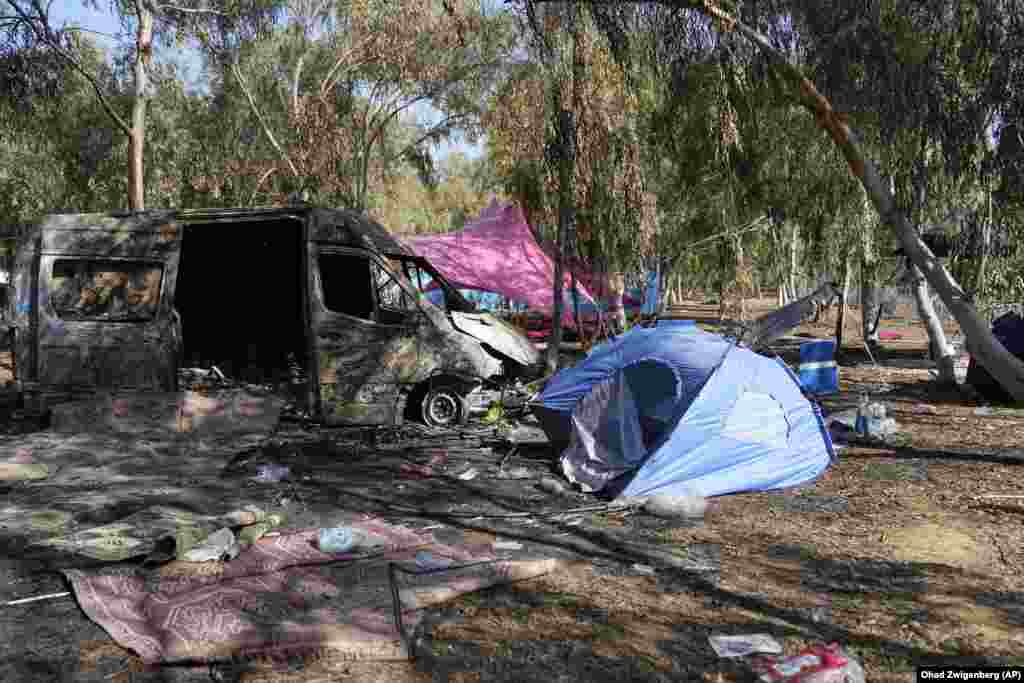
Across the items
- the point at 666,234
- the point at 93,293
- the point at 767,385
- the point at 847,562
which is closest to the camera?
the point at 847,562

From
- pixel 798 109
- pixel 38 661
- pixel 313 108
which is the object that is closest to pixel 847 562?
pixel 38 661

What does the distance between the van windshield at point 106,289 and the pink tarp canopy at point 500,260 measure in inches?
384

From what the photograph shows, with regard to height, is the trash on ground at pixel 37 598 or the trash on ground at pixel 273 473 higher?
the trash on ground at pixel 273 473

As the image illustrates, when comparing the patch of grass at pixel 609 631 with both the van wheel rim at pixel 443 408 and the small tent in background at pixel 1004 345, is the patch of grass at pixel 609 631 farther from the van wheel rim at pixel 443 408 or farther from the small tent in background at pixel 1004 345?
the small tent in background at pixel 1004 345

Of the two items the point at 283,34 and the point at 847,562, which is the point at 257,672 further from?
the point at 283,34

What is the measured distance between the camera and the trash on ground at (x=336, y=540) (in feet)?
16.7

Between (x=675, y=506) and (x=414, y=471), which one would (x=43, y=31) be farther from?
(x=675, y=506)

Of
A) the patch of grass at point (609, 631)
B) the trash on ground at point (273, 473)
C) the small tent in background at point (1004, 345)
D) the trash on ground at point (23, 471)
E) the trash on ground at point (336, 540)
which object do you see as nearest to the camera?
the patch of grass at point (609, 631)

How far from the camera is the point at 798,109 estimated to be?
15719 mm

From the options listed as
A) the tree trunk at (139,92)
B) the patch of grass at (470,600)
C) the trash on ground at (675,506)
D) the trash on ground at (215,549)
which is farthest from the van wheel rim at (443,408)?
the tree trunk at (139,92)

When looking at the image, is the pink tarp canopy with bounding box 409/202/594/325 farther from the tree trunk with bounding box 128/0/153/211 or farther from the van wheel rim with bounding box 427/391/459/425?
the van wheel rim with bounding box 427/391/459/425

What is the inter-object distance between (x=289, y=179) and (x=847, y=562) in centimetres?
1919

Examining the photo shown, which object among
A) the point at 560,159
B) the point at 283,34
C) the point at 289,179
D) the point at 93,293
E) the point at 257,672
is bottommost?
the point at 257,672

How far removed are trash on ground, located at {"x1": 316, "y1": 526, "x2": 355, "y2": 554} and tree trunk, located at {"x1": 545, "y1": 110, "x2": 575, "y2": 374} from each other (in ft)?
17.6
